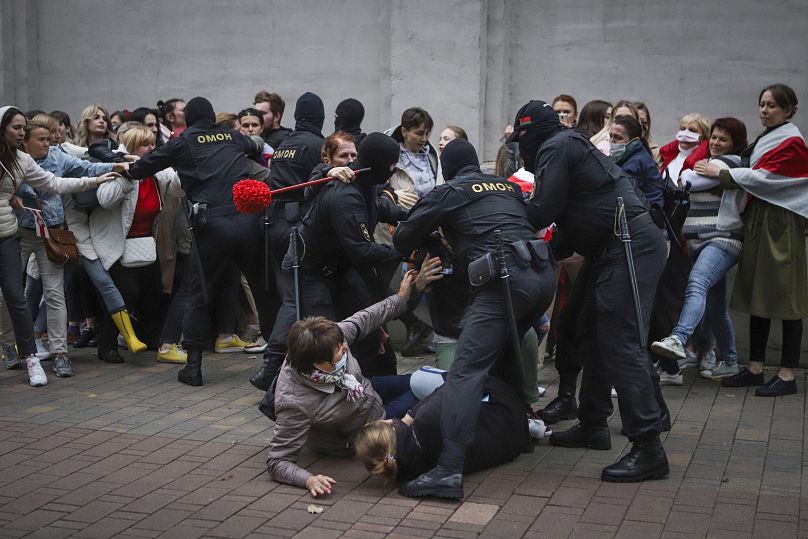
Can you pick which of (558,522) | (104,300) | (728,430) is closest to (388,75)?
(104,300)

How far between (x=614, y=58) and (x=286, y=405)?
5.89 metres

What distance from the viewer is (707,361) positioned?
8.23 metres

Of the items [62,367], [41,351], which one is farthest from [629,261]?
[41,351]

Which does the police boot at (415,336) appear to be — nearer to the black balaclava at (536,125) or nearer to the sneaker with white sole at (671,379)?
the sneaker with white sole at (671,379)

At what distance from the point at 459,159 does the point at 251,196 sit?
4.76 feet

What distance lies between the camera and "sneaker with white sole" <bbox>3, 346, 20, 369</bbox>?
8477 millimetres

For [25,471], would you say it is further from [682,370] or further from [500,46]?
[500,46]

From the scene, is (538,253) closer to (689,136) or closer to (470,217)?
(470,217)

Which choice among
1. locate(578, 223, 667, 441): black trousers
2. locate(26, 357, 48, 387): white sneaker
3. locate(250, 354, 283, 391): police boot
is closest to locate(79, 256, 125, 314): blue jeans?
locate(26, 357, 48, 387): white sneaker

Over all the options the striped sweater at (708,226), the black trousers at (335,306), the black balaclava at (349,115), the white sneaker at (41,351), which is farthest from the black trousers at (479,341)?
the white sneaker at (41,351)

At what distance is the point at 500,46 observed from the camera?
10.4 metres

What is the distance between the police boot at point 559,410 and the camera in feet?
22.7

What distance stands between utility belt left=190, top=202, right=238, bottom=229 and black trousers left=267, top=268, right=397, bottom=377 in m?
1.24

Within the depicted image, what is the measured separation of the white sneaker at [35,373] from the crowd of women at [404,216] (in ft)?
0.06
